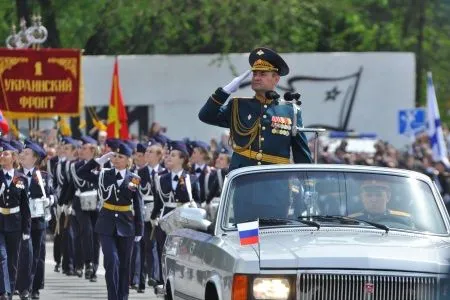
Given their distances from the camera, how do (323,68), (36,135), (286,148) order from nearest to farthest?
1. (286,148)
2. (36,135)
3. (323,68)

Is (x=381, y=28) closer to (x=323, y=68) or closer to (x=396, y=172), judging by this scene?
(x=323, y=68)

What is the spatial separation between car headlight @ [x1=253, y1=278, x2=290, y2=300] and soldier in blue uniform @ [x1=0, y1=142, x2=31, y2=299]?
7.41m

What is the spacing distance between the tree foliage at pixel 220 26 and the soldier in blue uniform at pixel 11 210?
70.0 feet

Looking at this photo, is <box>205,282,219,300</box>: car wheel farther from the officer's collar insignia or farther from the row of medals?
the officer's collar insignia

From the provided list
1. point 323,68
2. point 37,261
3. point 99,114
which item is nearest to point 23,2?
point 99,114

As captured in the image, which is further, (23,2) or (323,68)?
(323,68)

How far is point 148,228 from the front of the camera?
69.7ft

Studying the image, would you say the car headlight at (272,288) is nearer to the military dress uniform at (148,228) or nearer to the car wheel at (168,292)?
the car wheel at (168,292)

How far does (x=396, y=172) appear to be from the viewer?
461 inches

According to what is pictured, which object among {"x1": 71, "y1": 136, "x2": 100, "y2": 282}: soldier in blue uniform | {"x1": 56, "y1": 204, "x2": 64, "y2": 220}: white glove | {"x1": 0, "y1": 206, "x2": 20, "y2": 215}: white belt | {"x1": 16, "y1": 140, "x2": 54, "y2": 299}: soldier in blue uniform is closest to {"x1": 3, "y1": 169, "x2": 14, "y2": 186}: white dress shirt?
{"x1": 0, "y1": 206, "x2": 20, "y2": 215}: white belt

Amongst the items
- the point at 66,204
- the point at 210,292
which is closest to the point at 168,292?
the point at 210,292

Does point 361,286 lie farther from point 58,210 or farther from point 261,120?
point 58,210

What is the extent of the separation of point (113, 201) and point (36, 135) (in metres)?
12.7

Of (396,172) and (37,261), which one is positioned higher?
(396,172)
